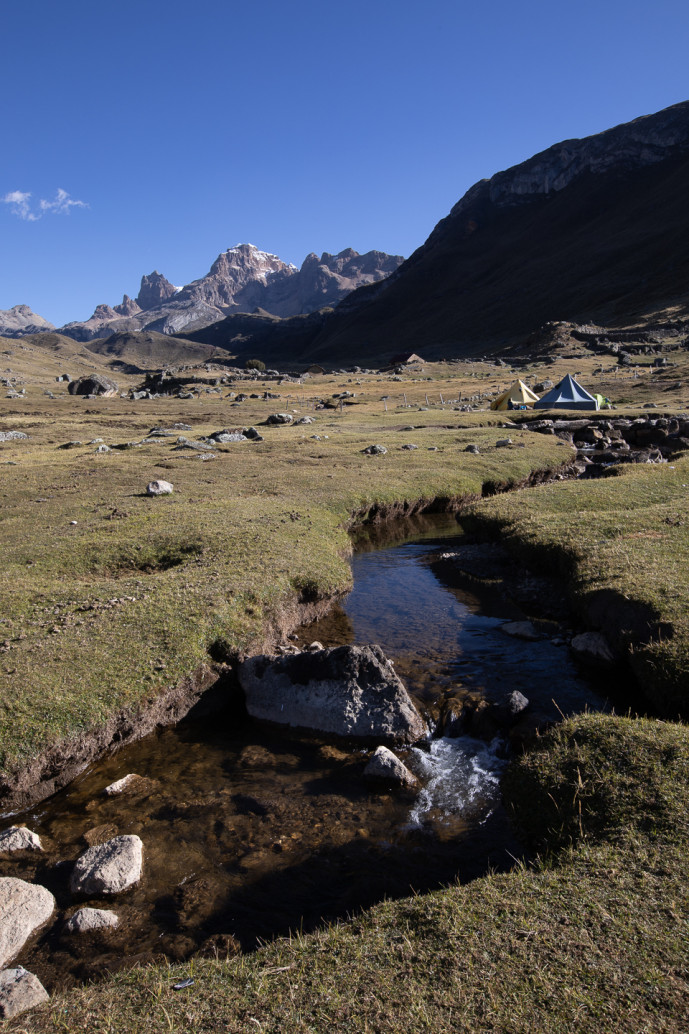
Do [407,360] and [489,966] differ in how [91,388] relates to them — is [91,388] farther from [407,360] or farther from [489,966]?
[489,966]

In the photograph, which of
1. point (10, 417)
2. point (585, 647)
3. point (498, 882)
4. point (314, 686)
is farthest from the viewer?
point (10, 417)

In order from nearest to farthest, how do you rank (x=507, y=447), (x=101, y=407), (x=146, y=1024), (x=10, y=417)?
(x=146, y=1024) < (x=507, y=447) < (x=10, y=417) < (x=101, y=407)

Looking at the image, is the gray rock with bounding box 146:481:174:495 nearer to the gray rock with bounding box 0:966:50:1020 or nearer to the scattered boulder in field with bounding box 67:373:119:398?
the gray rock with bounding box 0:966:50:1020

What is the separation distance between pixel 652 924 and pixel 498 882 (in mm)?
1949

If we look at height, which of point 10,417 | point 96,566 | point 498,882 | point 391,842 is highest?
point 10,417

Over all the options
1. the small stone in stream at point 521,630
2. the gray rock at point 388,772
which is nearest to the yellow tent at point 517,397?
the small stone in stream at point 521,630

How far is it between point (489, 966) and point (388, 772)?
211 inches

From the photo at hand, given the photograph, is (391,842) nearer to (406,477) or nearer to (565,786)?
(565,786)

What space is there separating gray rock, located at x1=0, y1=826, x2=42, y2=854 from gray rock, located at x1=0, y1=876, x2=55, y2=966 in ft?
3.17

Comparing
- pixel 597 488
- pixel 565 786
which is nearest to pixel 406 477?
pixel 597 488

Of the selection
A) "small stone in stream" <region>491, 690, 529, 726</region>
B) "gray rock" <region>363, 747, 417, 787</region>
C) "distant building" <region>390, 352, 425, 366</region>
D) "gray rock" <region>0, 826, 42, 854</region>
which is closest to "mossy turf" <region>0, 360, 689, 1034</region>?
"gray rock" <region>0, 826, 42, 854</region>

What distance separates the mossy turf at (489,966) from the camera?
6059 mm

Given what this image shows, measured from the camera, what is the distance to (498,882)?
26.8ft

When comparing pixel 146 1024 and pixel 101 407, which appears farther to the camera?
pixel 101 407
